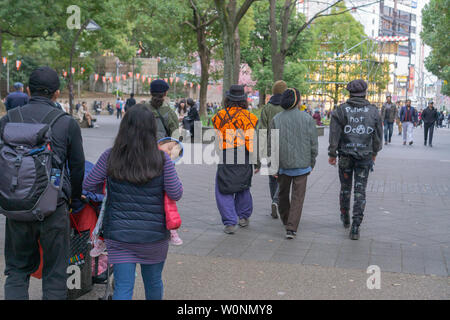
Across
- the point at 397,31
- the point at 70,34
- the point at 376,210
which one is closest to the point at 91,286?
the point at 376,210

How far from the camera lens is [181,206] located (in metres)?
8.55

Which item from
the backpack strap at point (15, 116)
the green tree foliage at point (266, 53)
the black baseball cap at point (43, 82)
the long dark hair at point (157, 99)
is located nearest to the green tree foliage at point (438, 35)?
the green tree foliage at point (266, 53)

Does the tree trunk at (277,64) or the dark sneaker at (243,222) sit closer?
the dark sneaker at (243,222)

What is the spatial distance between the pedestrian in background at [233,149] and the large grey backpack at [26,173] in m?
3.42

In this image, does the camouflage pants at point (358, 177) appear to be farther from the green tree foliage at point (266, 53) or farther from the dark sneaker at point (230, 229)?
the green tree foliage at point (266, 53)

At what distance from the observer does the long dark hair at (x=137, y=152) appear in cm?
343

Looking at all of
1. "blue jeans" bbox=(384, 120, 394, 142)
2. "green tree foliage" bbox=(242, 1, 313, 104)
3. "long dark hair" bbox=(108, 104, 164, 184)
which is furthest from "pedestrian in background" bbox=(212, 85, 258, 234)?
"green tree foliage" bbox=(242, 1, 313, 104)

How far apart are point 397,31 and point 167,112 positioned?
390ft

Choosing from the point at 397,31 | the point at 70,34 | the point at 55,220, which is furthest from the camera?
the point at 397,31

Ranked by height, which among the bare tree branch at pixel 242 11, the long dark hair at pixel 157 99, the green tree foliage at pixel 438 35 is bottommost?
the long dark hair at pixel 157 99

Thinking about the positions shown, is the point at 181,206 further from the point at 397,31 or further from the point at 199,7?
the point at 397,31

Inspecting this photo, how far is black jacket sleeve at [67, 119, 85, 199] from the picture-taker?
3.70 m

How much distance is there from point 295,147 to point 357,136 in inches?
28.1

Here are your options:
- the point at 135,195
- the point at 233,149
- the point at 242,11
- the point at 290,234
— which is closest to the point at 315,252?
the point at 290,234
